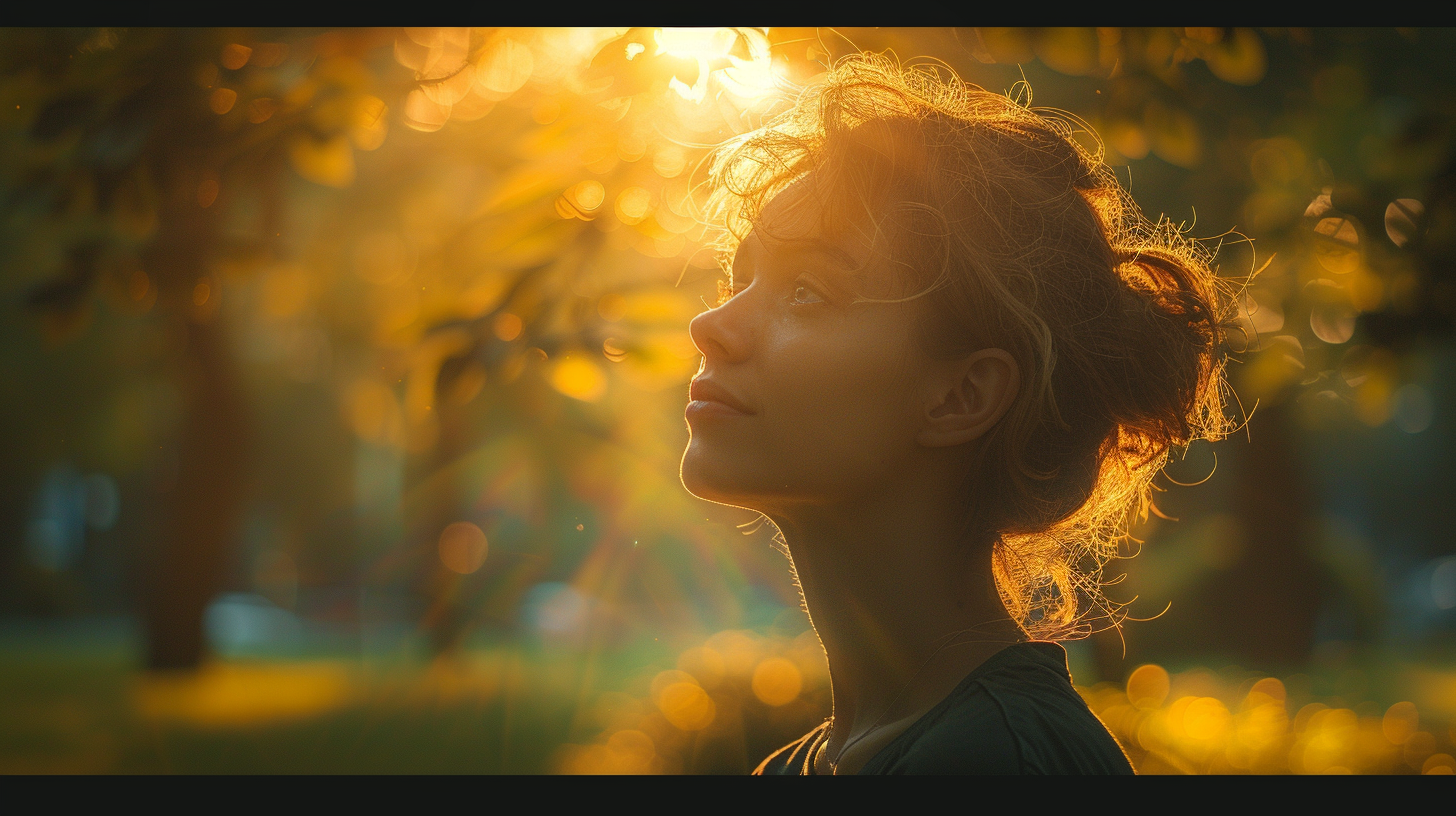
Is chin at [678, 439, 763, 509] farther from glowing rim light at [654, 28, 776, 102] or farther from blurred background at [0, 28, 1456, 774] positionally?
glowing rim light at [654, 28, 776, 102]

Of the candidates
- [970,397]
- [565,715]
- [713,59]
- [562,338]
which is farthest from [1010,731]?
[565,715]

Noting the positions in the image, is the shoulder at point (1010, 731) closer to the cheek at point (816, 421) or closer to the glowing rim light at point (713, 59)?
the cheek at point (816, 421)

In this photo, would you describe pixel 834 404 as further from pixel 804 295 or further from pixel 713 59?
pixel 713 59

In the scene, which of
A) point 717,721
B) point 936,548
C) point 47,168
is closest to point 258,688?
point 717,721

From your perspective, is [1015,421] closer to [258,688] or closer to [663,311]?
[663,311]

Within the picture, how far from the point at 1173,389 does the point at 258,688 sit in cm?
1522

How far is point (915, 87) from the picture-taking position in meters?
2.57

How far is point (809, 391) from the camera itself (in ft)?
6.76

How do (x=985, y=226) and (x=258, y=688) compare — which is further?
(x=258, y=688)

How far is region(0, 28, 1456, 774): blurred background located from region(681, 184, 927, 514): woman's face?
3.86 feet

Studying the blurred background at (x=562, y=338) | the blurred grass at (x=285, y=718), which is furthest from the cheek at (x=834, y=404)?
the blurred grass at (x=285, y=718)

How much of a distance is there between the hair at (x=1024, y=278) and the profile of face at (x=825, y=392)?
0.19 feet

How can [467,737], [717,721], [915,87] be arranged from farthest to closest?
1. [467,737]
2. [717,721]
3. [915,87]

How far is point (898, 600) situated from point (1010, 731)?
16.5 inches
